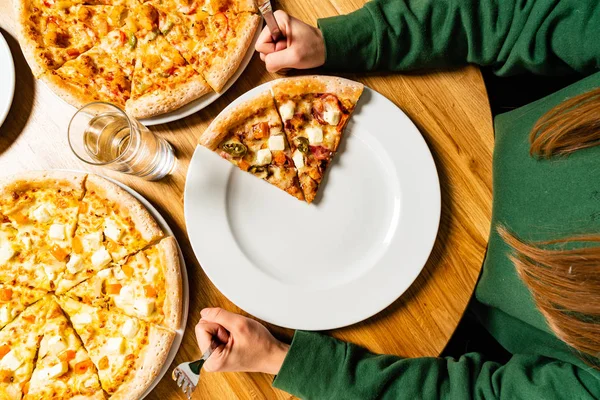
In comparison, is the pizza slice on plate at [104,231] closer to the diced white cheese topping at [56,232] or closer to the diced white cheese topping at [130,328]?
the diced white cheese topping at [56,232]

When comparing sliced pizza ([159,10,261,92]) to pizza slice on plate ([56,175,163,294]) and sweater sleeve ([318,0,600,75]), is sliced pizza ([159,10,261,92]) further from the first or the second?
pizza slice on plate ([56,175,163,294])

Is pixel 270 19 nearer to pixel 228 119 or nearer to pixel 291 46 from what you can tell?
pixel 291 46

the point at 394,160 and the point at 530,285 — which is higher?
the point at 394,160

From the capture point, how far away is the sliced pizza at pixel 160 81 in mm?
1697

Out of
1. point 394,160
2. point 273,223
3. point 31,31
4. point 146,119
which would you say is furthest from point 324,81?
point 31,31

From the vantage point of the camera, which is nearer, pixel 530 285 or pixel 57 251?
pixel 530 285

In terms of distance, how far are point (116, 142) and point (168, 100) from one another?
0.84 ft

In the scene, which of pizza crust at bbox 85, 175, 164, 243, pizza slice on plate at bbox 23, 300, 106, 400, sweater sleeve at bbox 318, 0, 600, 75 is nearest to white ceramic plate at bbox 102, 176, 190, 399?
pizza crust at bbox 85, 175, 164, 243

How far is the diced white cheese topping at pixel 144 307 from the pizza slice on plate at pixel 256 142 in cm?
62

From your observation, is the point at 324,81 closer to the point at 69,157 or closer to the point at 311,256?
the point at 311,256

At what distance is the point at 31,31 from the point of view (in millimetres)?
1785

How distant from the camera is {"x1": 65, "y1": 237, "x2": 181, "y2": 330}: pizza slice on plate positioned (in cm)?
167


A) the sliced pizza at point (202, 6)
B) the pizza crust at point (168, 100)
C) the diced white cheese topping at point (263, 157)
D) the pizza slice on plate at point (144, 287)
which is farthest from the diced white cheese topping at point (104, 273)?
the sliced pizza at point (202, 6)

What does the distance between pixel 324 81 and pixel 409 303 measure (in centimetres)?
92
